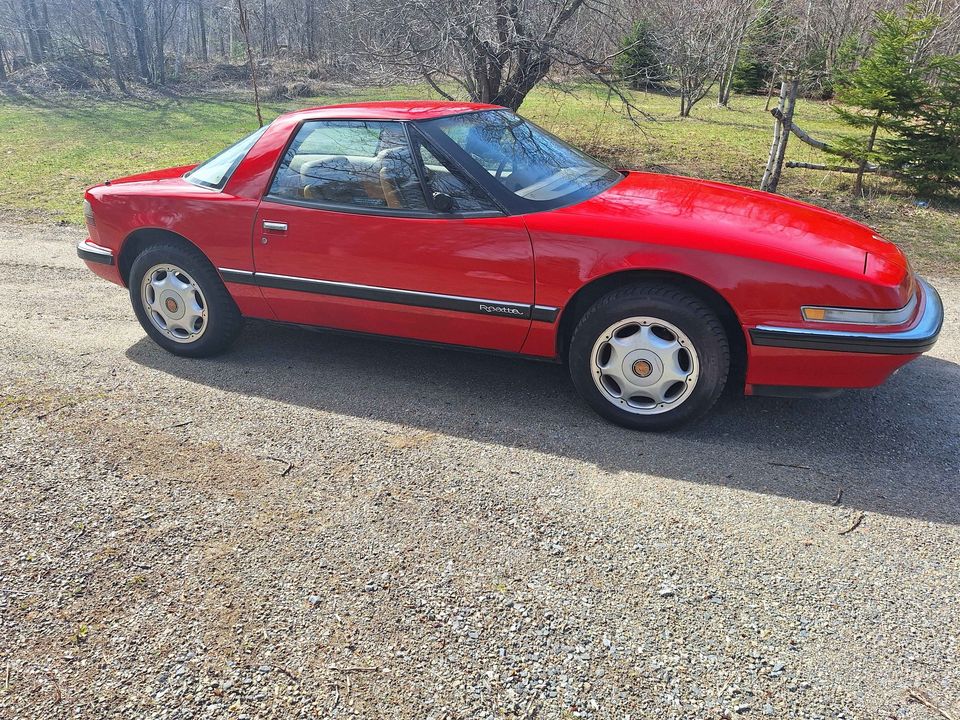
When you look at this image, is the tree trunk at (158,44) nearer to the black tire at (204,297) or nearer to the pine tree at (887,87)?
the pine tree at (887,87)

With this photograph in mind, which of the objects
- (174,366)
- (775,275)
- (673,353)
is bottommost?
(174,366)

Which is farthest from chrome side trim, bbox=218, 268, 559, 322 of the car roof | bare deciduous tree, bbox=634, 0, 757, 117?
bare deciduous tree, bbox=634, 0, 757, 117

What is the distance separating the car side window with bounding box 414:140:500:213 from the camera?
3674mm

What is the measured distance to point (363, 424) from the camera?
3.72 meters

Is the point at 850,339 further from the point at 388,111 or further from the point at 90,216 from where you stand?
the point at 90,216

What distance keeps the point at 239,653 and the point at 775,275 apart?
2588mm

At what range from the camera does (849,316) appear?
3164 millimetres

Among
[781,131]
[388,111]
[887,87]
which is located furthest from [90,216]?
[887,87]

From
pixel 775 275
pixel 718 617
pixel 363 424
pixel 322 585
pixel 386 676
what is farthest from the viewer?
pixel 363 424

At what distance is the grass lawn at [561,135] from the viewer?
28.9 feet

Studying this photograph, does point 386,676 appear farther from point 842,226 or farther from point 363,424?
point 842,226

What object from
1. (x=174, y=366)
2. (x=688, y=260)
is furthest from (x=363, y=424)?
(x=688, y=260)

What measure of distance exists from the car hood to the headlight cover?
0.19 m

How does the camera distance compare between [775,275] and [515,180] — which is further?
[515,180]
